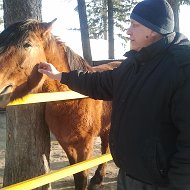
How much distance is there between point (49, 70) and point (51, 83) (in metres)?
0.64

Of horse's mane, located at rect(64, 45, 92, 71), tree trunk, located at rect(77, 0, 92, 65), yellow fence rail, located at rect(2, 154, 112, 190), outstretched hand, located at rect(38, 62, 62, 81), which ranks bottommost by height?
yellow fence rail, located at rect(2, 154, 112, 190)

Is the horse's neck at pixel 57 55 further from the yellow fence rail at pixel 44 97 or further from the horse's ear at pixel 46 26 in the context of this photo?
the yellow fence rail at pixel 44 97

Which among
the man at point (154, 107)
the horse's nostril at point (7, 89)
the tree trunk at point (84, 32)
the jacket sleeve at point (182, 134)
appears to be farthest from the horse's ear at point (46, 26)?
the tree trunk at point (84, 32)

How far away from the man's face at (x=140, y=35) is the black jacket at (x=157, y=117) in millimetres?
68

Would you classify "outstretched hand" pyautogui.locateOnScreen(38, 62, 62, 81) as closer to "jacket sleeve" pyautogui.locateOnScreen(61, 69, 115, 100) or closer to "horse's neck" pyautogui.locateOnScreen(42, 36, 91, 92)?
"jacket sleeve" pyautogui.locateOnScreen(61, 69, 115, 100)

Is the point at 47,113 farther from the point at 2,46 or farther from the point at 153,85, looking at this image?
the point at 153,85

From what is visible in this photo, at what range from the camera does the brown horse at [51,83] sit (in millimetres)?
3018

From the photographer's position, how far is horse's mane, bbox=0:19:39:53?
2.98 metres

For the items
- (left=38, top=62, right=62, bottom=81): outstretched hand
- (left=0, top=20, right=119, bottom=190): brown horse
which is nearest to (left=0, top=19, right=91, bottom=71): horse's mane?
(left=0, top=20, right=119, bottom=190): brown horse

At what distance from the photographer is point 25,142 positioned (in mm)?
3871

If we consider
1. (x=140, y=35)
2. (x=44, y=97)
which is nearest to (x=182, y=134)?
(x=140, y=35)

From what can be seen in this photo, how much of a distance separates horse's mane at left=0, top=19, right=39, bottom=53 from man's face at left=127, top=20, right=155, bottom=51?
1219 mm

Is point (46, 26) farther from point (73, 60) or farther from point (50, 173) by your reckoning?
point (50, 173)

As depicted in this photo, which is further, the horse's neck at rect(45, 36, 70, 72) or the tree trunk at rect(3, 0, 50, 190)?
the tree trunk at rect(3, 0, 50, 190)
